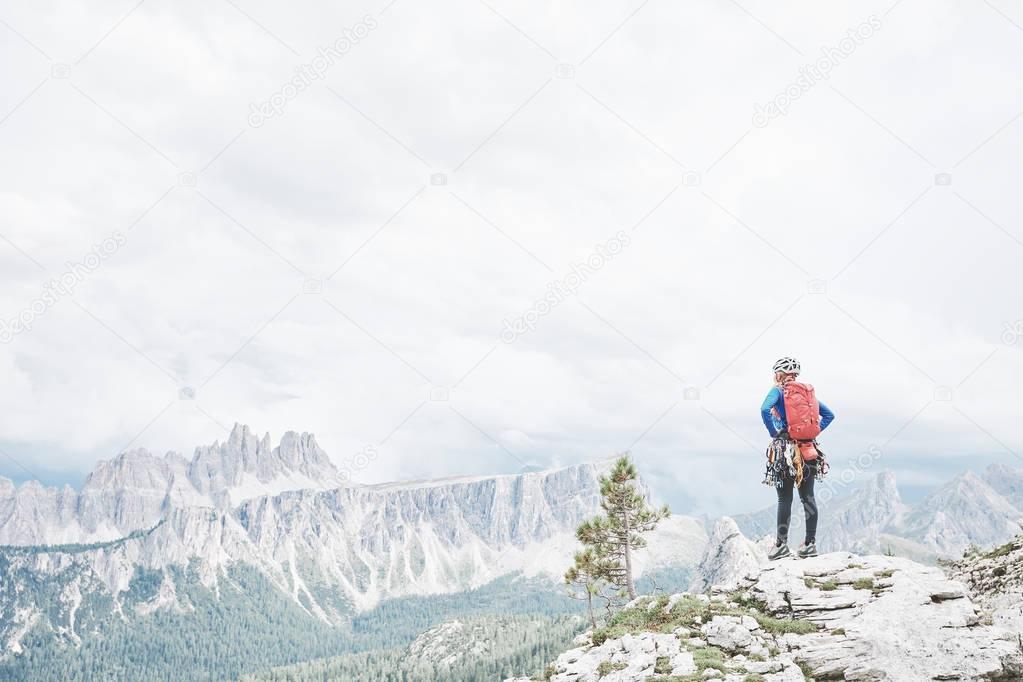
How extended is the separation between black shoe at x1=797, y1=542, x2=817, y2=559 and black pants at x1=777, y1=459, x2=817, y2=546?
1.32 ft

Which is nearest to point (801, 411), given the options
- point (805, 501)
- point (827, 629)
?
point (805, 501)

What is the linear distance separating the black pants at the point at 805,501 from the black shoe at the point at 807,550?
15.9 inches

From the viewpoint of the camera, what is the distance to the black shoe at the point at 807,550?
76.4ft

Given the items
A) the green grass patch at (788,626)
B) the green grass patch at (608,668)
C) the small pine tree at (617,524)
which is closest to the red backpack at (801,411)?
the green grass patch at (788,626)

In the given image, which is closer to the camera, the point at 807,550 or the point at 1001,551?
the point at 807,550

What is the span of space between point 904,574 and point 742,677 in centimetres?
753

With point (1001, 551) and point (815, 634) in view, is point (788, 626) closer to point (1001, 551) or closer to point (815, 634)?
point (815, 634)

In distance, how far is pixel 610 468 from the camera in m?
Result: 38.2

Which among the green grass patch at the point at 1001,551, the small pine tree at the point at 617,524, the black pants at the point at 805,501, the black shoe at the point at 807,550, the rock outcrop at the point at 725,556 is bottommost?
the green grass patch at the point at 1001,551

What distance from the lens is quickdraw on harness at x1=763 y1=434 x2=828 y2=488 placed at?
22.1m

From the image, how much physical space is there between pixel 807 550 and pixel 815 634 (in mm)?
5168

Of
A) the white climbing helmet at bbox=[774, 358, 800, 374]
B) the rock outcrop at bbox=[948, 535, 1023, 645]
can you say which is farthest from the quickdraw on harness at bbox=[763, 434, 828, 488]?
the rock outcrop at bbox=[948, 535, 1023, 645]

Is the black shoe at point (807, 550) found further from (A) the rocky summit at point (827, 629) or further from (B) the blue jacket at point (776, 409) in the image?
(B) the blue jacket at point (776, 409)

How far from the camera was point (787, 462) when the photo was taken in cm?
2225
